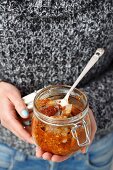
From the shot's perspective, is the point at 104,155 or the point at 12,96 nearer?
the point at 12,96

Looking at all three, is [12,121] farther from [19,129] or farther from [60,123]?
[60,123]

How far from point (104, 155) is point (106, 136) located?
0.17ft

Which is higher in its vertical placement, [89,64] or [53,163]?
[89,64]

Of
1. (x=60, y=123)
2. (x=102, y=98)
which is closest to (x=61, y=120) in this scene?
(x=60, y=123)

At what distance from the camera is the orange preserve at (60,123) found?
69 cm

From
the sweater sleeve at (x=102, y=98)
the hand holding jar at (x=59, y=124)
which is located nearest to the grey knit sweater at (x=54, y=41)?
the sweater sleeve at (x=102, y=98)

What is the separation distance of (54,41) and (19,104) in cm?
14

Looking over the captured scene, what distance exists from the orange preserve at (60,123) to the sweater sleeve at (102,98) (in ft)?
0.47

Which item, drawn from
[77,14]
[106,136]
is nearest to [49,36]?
[77,14]

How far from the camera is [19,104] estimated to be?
2.54ft

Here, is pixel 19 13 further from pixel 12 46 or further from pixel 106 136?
pixel 106 136

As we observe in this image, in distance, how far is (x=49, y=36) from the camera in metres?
0.80

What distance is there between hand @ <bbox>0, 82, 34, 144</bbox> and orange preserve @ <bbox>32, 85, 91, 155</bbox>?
0.05 metres

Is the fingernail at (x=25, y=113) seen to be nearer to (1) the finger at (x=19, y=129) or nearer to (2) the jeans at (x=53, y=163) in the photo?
(1) the finger at (x=19, y=129)
